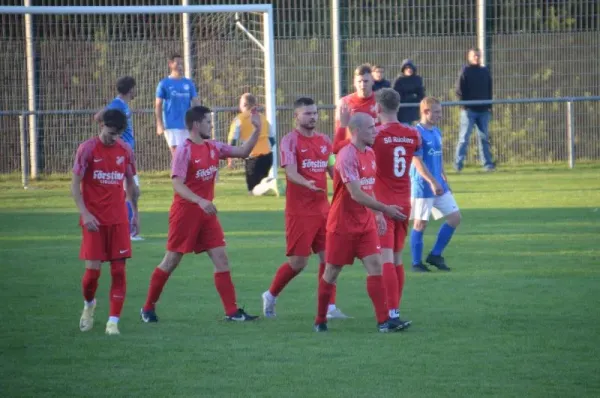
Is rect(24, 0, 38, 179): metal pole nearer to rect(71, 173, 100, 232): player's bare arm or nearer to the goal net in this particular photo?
the goal net

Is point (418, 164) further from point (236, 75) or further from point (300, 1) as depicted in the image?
point (300, 1)

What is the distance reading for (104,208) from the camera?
8.94 m

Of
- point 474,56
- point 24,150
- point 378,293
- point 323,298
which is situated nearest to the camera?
point 378,293

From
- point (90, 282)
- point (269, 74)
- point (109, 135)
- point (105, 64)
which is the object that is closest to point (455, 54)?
point (269, 74)

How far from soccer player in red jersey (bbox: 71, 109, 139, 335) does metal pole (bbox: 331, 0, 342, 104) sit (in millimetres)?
15254

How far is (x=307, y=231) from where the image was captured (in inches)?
372

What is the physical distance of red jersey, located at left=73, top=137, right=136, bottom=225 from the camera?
29.2 feet

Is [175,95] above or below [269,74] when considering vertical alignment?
below

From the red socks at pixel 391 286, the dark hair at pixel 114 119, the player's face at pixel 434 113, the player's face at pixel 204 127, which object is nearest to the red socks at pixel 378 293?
the red socks at pixel 391 286

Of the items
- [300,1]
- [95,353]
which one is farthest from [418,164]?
[300,1]

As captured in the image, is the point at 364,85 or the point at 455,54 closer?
the point at 364,85

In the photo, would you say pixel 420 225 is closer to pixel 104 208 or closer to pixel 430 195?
pixel 430 195

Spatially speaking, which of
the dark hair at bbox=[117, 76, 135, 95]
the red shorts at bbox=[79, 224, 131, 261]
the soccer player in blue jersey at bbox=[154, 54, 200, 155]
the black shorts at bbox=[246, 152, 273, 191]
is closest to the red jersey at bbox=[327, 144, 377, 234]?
the red shorts at bbox=[79, 224, 131, 261]

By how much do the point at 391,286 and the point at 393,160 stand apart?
1020 millimetres
